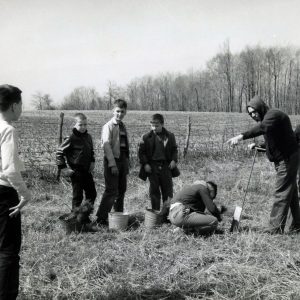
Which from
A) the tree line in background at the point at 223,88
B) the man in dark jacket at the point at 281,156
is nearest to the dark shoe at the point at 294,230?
the man in dark jacket at the point at 281,156

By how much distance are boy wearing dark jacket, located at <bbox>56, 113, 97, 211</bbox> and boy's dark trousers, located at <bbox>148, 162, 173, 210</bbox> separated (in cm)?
104

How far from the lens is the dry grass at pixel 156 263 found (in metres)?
3.52

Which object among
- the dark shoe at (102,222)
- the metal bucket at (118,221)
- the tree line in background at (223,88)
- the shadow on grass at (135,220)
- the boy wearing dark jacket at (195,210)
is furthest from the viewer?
the tree line in background at (223,88)

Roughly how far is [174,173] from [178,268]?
2483 mm

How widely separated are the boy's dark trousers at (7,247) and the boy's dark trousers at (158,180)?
3.51 meters

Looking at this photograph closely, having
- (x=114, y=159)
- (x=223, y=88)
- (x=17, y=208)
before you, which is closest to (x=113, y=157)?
(x=114, y=159)

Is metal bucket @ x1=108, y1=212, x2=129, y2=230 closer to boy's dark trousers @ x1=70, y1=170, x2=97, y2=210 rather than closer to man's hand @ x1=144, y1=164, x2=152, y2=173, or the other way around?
boy's dark trousers @ x1=70, y1=170, x2=97, y2=210

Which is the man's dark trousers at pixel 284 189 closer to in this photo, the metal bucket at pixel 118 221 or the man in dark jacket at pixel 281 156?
the man in dark jacket at pixel 281 156

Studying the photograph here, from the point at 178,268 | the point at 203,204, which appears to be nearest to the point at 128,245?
the point at 178,268

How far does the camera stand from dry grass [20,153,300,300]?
3.52 metres

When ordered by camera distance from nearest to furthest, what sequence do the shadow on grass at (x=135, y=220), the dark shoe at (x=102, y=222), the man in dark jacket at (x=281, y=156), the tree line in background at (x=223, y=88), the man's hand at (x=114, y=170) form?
the man in dark jacket at (x=281, y=156)
the man's hand at (x=114, y=170)
the shadow on grass at (x=135, y=220)
the dark shoe at (x=102, y=222)
the tree line in background at (x=223, y=88)

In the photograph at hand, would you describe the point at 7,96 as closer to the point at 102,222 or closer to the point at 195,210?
the point at 195,210

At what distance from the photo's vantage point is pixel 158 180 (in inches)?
248

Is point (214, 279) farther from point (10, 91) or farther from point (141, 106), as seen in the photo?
point (141, 106)
